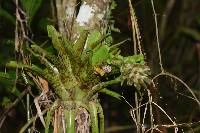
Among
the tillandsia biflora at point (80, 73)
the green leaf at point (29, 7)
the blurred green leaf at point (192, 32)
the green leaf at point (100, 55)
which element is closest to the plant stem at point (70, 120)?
the tillandsia biflora at point (80, 73)

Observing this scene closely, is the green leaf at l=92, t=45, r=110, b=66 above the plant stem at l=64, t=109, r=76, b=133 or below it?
above

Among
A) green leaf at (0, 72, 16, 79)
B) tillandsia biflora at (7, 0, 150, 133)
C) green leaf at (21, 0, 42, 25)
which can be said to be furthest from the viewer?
green leaf at (21, 0, 42, 25)

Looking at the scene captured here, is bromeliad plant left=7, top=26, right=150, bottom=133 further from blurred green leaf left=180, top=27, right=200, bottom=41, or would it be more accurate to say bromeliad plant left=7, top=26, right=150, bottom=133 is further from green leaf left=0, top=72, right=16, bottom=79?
blurred green leaf left=180, top=27, right=200, bottom=41

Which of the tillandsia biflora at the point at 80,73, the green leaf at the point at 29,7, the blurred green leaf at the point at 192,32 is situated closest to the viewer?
the tillandsia biflora at the point at 80,73

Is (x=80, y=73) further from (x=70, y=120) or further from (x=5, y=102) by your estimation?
(x=5, y=102)

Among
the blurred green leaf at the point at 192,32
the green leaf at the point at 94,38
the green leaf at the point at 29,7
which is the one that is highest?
the blurred green leaf at the point at 192,32

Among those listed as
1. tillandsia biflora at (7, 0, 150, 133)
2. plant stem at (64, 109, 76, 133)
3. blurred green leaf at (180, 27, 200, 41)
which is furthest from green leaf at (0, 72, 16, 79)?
blurred green leaf at (180, 27, 200, 41)

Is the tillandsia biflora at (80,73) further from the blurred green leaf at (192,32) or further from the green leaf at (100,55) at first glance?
the blurred green leaf at (192,32)

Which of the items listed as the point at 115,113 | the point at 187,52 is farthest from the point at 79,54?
the point at 187,52

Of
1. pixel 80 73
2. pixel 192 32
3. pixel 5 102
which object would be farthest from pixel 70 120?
pixel 192 32

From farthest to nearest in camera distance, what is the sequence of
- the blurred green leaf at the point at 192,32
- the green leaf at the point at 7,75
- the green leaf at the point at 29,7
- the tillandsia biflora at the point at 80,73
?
1. the blurred green leaf at the point at 192,32
2. the green leaf at the point at 29,7
3. the green leaf at the point at 7,75
4. the tillandsia biflora at the point at 80,73
